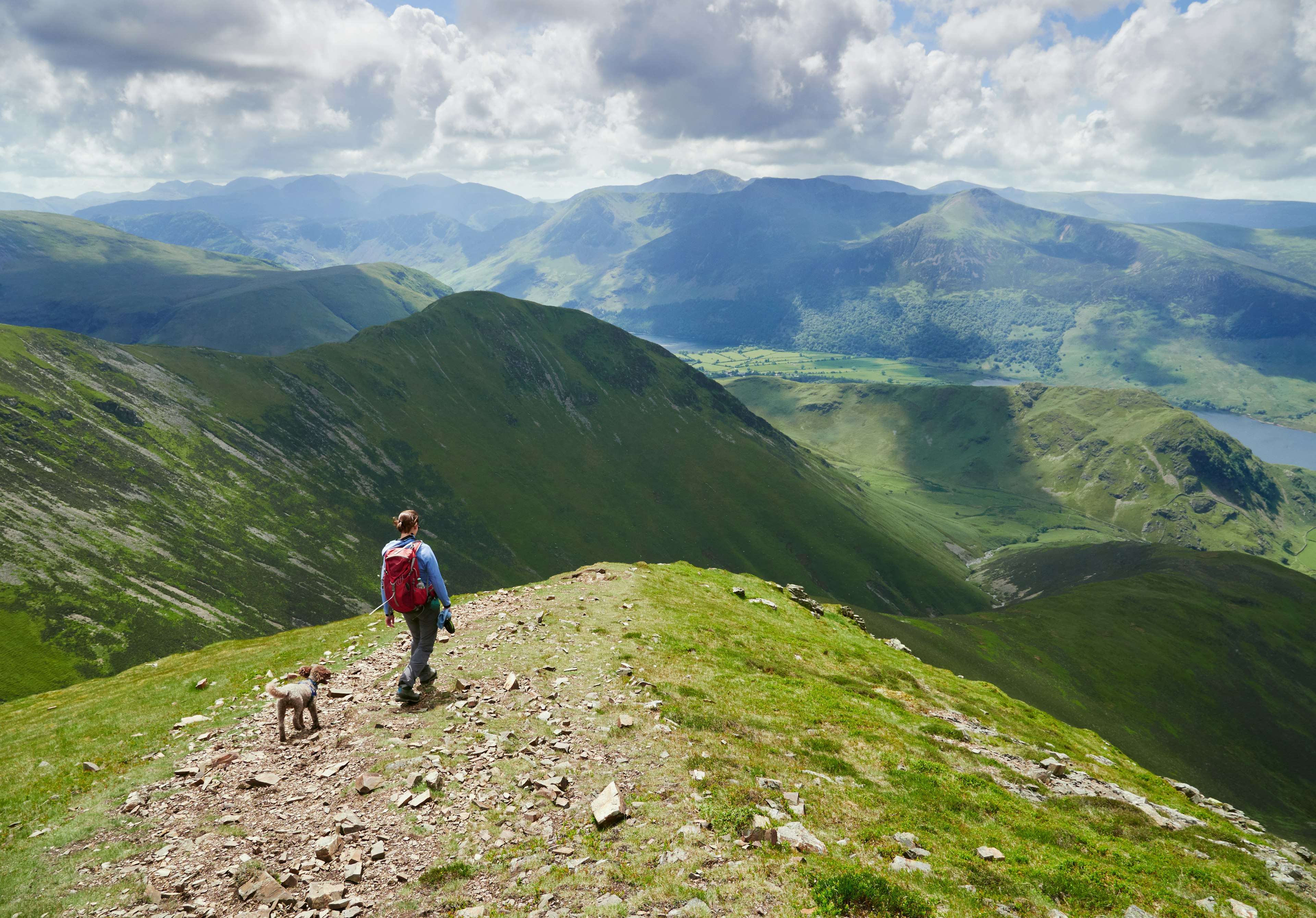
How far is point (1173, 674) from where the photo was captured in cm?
15425

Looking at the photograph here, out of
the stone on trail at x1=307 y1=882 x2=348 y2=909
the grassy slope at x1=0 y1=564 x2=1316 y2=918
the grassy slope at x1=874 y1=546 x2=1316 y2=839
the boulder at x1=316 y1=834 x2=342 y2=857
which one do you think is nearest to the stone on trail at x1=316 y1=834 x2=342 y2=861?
A: the boulder at x1=316 y1=834 x2=342 y2=857

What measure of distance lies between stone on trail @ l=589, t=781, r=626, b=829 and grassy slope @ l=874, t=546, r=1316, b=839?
337ft

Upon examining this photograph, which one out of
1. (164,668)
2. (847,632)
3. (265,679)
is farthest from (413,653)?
(164,668)

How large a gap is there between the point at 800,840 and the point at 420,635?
12909 mm

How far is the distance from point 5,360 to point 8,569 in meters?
86.8

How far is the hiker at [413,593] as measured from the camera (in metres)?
18.0

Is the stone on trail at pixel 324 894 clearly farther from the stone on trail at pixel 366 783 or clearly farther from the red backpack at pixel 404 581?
the red backpack at pixel 404 581

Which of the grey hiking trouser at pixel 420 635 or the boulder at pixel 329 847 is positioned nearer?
the boulder at pixel 329 847

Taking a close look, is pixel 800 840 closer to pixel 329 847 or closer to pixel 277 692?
pixel 329 847

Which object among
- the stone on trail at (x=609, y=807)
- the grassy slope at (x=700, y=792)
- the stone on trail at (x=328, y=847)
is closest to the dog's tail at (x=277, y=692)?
the grassy slope at (x=700, y=792)

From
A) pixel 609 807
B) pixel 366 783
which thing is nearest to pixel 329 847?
pixel 366 783

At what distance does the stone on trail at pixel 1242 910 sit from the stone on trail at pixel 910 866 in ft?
27.3

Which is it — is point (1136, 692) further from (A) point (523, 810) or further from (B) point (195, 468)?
(B) point (195, 468)

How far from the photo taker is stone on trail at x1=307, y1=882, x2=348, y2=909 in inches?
442
